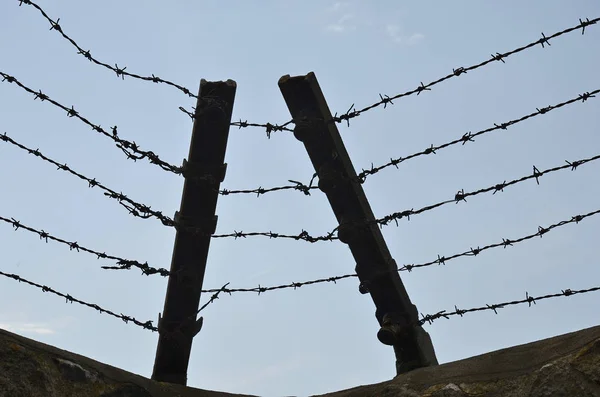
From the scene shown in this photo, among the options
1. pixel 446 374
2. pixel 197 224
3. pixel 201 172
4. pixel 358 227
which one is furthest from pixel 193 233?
pixel 446 374

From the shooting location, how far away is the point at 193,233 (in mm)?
3705

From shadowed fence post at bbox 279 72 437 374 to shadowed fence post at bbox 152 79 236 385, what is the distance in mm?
438

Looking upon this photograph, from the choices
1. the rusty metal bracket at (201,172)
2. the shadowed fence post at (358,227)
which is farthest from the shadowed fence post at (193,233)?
the shadowed fence post at (358,227)

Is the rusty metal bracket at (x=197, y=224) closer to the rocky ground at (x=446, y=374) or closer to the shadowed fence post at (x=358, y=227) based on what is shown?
the shadowed fence post at (x=358, y=227)

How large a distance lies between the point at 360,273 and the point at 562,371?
121 cm

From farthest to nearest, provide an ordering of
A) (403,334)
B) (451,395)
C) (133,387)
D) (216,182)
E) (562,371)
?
(216,182) < (403,334) < (133,387) < (451,395) < (562,371)

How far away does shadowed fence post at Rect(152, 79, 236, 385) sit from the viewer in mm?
3635

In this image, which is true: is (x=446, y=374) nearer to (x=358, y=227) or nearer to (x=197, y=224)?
(x=358, y=227)

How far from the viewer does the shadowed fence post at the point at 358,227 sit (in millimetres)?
3533

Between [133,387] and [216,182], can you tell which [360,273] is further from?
[133,387]

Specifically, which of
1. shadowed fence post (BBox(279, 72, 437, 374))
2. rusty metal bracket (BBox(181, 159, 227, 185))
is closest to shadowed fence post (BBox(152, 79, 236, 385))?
rusty metal bracket (BBox(181, 159, 227, 185))

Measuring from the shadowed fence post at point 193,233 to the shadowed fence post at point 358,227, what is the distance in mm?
438

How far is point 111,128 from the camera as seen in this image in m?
3.57

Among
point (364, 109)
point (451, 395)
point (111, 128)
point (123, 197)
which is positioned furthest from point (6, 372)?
point (364, 109)
